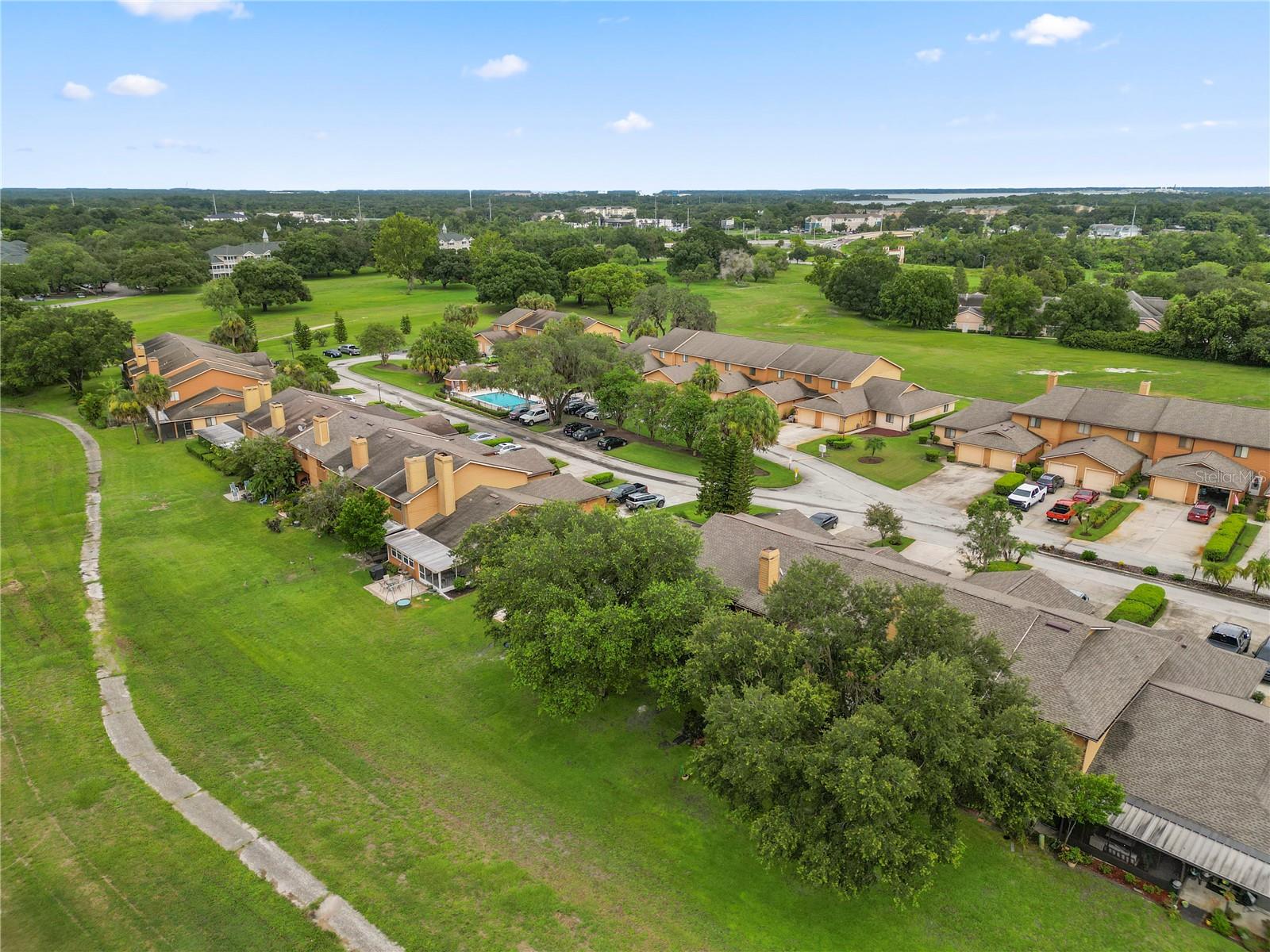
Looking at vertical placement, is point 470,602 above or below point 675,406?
below

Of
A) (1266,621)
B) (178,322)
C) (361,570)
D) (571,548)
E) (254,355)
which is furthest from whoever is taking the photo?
(178,322)

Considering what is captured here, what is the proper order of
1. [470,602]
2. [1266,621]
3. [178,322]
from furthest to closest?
[178,322], [470,602], [1266,621]

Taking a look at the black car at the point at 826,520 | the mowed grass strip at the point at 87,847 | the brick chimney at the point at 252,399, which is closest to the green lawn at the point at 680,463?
the black car at the point at 826,520

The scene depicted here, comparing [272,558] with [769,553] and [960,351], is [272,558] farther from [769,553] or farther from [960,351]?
[960,351]

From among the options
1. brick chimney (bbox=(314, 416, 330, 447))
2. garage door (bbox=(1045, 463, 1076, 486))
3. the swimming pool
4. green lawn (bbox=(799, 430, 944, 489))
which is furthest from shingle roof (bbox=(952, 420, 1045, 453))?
brick chimney (bbox=(314, 416, 330, 447))

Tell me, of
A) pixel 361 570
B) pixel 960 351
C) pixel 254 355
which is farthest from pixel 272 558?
pixel 960 351

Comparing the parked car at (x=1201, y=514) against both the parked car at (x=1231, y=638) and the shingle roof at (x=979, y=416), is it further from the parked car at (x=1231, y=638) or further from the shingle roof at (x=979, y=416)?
the parked car at (x=1231, y=638)
